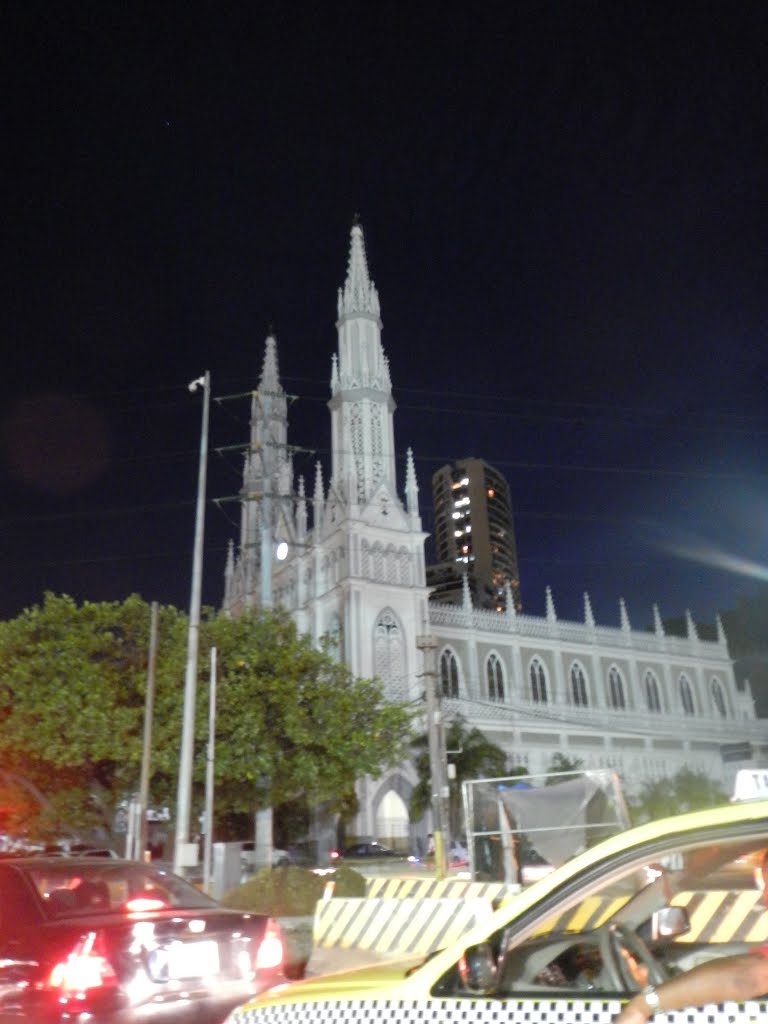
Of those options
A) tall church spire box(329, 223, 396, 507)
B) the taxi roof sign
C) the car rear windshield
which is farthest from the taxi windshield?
tall church spire box(329, 223, 396, 507)

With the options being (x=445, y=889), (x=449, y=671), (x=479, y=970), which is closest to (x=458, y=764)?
(x=449, y=671)

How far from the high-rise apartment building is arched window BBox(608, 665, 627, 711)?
216ft

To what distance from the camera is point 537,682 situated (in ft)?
173

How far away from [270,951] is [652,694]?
2223 inches

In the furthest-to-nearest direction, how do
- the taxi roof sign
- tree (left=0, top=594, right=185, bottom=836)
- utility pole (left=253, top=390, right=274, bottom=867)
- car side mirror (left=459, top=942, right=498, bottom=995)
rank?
1. utility pole (left=253, top=390, right=274, bottom=867)
2. tree (left=0, top=594, right=185, bottom=836)
3. the taxi roof sign
4. car side mirror (left=459, top=942, right=498, bottom=995)

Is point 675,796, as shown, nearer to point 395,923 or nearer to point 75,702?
point 75,702

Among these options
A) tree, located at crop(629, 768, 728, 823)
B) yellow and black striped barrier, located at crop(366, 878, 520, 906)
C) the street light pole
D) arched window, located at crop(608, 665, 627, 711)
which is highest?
arched window, located at crop(608, 665, 627, 711)

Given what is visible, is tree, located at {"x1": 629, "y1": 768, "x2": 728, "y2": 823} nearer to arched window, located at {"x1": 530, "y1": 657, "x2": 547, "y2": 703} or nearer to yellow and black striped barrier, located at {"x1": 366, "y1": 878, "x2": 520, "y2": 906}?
arched window, located at {"x1": 530, "y1": 657, "x2": 547, "y2": 703}

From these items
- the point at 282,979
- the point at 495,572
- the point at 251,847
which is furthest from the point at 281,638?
the point at 495,572

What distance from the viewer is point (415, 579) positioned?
47375mm

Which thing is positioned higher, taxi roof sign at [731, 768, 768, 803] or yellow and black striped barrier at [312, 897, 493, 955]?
taxi roof sign at [731, 768, 768, 803]

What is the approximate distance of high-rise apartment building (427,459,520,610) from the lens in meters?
127

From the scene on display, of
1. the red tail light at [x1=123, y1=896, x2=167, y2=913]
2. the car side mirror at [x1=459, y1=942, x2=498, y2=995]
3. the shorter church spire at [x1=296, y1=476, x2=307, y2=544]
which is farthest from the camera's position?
the shorter church spire at [x1=296, y1=476, x2=307, y2=544]

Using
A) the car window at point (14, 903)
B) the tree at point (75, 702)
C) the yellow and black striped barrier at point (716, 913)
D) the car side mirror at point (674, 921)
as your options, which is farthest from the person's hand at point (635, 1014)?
the tree at point (75, 702)
